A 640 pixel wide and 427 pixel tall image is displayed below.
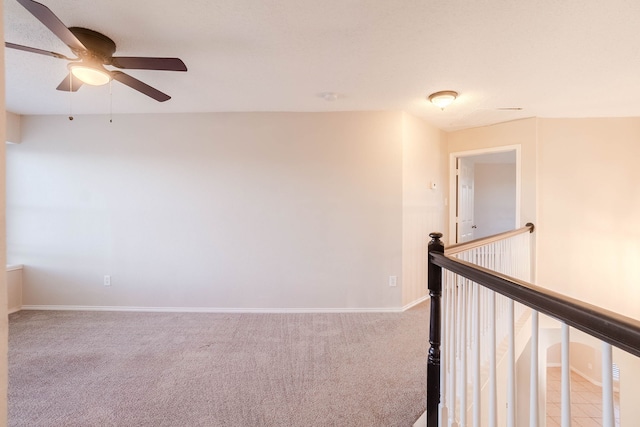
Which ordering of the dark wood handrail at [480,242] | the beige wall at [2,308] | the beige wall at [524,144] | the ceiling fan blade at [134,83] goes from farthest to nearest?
1. the beige wall at [524,144]
2. the ceiling fan blade at [134,83]
3. the dark wood handrail at [480,242]
4. the beige wall at [2,308]

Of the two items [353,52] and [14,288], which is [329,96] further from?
[14,288]

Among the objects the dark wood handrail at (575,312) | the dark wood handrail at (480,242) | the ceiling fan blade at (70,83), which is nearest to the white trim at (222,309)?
the dark wood handrail at (480,242)

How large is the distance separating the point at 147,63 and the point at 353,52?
1391 millimetres

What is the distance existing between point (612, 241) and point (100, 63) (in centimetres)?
545

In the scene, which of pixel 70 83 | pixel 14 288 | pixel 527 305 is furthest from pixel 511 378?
pixel 14 288

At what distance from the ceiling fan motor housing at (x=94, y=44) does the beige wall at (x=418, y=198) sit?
110 inches

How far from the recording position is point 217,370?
201 cm

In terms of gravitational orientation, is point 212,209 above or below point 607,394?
above

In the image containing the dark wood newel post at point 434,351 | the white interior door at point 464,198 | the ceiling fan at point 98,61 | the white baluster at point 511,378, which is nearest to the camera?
the white baluster at point 511,378

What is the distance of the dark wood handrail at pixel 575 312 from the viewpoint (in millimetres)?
565

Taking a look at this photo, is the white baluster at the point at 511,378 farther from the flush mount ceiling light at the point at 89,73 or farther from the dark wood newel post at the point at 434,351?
the flush mount ceiling light at the point at 89,73

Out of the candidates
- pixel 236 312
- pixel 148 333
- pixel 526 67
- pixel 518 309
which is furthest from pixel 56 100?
pixel 518 309

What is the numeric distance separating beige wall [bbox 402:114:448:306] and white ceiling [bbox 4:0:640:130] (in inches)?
20.6

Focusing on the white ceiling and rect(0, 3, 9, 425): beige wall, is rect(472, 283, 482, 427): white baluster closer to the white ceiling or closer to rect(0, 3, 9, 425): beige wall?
rect(0, 3, 9, 425): beige wall
